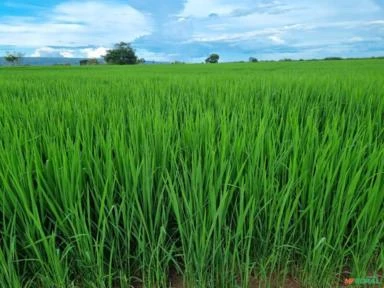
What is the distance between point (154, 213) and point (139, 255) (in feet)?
0.38

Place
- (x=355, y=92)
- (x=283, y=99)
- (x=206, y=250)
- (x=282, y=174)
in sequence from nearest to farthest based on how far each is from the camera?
(x=206, y=250) < (x=282, y=174) < (x=283, y=99) < (x=355, y=92)

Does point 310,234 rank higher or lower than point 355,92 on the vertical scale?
lower

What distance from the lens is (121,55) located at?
137 ft

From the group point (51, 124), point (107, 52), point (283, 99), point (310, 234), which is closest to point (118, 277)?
point (310, 234)

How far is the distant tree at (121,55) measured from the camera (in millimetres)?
41750

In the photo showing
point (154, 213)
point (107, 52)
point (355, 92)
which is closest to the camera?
point (154, 213)

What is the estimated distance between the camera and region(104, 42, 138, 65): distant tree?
41750 mm

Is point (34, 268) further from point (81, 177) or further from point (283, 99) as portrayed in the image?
point (283, 99)

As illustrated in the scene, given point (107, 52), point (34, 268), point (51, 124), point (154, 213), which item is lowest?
point (34, 268)

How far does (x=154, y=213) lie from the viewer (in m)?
0.84

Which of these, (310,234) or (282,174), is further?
(282,174)

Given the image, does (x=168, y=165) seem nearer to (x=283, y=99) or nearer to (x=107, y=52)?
(x=283, y=99)

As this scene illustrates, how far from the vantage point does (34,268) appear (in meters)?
0.78

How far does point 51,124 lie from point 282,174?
0.88m
